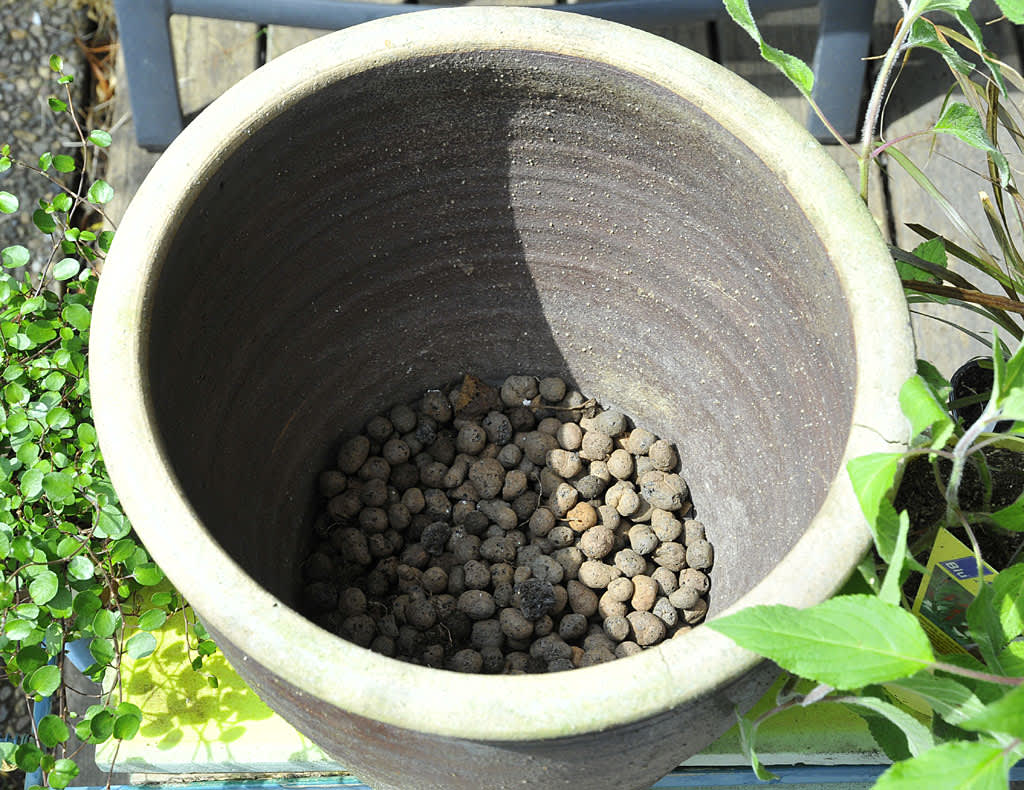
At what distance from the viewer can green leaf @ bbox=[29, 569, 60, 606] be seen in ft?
2.74

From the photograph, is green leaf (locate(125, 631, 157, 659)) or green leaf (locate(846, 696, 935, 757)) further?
green leaf (locate(125, 631, 157, 659))

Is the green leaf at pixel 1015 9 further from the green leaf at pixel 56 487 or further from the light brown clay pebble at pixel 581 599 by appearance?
the green leaf at pixel 56 487

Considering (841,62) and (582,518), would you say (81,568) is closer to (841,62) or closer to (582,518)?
(582,518)

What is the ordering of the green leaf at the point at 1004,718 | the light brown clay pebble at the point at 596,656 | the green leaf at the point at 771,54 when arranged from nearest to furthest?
the green leaf at the point at 1004,718
the green leaf at the point at 771,54
the light brown clay pebble at the point at 596,656

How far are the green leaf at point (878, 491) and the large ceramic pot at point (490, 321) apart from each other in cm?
2

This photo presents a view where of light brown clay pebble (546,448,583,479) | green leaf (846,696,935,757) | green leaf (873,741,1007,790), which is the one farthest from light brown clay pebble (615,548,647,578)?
green leaf (873,741,1007,790)

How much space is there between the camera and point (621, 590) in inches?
39.3

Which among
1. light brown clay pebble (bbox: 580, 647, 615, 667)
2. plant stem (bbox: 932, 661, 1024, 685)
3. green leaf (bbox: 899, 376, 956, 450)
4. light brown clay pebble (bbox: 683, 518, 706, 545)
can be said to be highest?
green leaf (bbox: 899, 376, 956, 450)

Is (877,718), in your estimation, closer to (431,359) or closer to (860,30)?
(431,359)

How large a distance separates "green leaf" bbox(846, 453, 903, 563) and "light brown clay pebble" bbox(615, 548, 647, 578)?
44 cm

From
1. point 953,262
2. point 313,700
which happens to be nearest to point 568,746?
point 313,700

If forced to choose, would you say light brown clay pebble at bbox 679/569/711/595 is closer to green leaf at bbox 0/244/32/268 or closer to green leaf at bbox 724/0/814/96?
green leaf at bbox 724/0/814/96

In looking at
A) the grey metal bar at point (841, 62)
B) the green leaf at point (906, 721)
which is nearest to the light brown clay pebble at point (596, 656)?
the green leaf at point (906, 721)

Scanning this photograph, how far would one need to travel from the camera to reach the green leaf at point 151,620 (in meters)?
0.89
